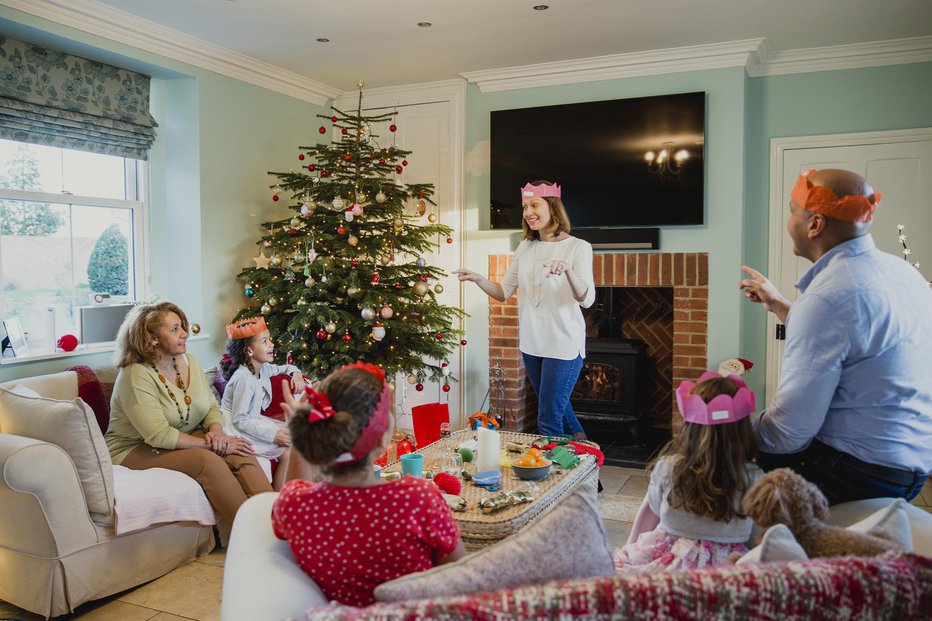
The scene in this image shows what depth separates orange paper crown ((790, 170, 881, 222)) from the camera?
184 cm

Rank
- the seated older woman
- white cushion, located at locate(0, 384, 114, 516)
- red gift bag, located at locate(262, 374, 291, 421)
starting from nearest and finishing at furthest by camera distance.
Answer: white cushion, located at locate(0, 384, 114, 516) < the seated older woman < red gift bag, located at locate(262, 374, 291, 421)

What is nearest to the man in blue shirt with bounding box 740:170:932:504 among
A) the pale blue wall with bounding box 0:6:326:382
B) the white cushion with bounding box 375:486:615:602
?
the white cushion with bounding box 375:486:615:602

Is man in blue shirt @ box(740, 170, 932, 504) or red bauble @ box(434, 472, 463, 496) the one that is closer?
Result: man in blue shirt @ box(740, 170, 932, 504)

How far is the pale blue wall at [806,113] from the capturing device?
14.2ft

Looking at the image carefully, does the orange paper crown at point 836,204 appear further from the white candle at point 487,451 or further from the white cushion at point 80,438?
the white cushion at point 80,438

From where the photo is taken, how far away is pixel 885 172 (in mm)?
4391

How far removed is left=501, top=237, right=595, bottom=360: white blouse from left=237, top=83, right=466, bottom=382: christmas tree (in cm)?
87

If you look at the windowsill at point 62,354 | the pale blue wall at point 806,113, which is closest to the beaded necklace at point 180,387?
the windowsill at point 62,354

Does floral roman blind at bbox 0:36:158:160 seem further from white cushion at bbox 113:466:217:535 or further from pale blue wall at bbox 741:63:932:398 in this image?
pale blue wall at bbox 741:63:932:398

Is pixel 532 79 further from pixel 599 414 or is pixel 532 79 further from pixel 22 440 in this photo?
pixel 22 440

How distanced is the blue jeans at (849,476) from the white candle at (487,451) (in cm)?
110

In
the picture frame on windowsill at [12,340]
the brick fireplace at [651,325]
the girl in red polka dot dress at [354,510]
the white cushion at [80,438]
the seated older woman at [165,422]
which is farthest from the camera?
the brick fireplace at [651,325]

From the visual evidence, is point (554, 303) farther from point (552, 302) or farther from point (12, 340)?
point (12, 340)

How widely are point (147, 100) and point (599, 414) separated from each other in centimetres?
346
